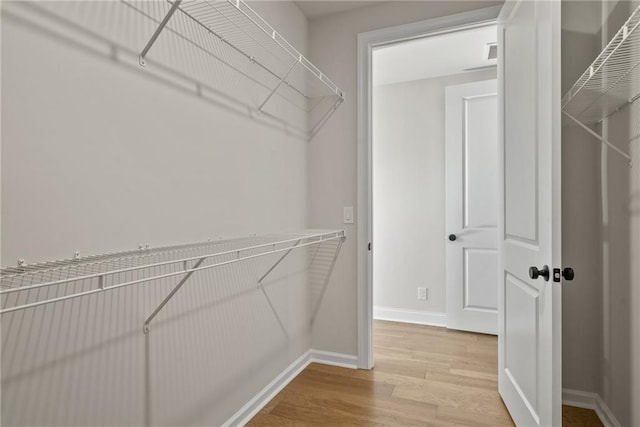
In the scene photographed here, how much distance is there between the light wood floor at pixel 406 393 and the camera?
179cm

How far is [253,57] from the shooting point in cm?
184

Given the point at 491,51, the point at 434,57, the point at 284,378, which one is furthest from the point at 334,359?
the point at 491,51

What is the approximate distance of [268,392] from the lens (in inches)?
77.6

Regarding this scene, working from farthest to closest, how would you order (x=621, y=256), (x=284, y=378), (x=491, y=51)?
(x=491, y=51) → (x=284, y=378) → (x=621, y=256)

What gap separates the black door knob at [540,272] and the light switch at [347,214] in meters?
1.19

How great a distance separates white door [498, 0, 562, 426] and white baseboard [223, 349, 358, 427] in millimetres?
1006

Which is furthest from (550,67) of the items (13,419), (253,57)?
(13,419)

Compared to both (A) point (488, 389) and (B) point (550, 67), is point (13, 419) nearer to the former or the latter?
(B) point (550, 67)

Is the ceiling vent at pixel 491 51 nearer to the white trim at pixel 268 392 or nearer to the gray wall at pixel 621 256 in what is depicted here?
the gray wall at pixel 621 256

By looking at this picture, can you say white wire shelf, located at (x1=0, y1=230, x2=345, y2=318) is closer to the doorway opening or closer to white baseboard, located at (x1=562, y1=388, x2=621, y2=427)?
white baseboard, located at (x1=562, y1=388, x2=621, y2=427)

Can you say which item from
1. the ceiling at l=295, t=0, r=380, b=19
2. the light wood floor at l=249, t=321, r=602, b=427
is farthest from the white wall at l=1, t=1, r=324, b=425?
the ceiling at l=295, t=0, r=380, b=19

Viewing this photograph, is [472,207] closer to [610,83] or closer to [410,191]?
[410,191]

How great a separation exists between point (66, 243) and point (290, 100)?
1.62 m

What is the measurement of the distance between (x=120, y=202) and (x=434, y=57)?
110 inches
